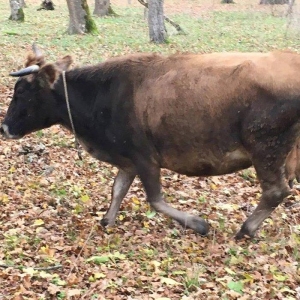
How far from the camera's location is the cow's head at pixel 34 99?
8.12 m

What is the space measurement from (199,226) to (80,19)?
2064 cm

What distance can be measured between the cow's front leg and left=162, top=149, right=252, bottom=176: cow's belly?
2.40 ft

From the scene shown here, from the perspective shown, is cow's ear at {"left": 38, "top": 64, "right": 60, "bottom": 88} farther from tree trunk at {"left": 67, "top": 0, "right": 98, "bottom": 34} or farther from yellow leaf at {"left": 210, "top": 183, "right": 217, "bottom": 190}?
tree trunk at {"left": 67, "top": 0, "right": 98, "bottom": 34}

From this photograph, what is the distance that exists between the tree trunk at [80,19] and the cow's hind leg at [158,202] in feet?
65.0

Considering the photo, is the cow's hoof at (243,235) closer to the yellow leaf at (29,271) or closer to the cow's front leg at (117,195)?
the cow's front leg at (117,195)

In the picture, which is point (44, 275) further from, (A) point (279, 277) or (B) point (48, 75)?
(B) point (48, 75)

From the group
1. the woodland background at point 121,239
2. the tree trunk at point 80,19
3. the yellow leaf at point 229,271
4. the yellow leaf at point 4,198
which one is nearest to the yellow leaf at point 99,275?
the woodland background at point 121,239

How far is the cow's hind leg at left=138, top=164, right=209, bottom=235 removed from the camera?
758 centimetres

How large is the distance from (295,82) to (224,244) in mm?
1970

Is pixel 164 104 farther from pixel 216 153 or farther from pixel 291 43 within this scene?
pixel 291 43

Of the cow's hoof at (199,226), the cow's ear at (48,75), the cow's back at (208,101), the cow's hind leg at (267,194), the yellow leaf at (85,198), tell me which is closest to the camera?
the cow's back at (208,101)

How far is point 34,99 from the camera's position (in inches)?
322

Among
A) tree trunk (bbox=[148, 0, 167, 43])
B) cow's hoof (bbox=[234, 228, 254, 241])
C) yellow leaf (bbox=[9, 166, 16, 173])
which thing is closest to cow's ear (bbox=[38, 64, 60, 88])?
yellow leaf (bbox=[9, 166, 16, 173])

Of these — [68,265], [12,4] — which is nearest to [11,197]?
[68,265]
